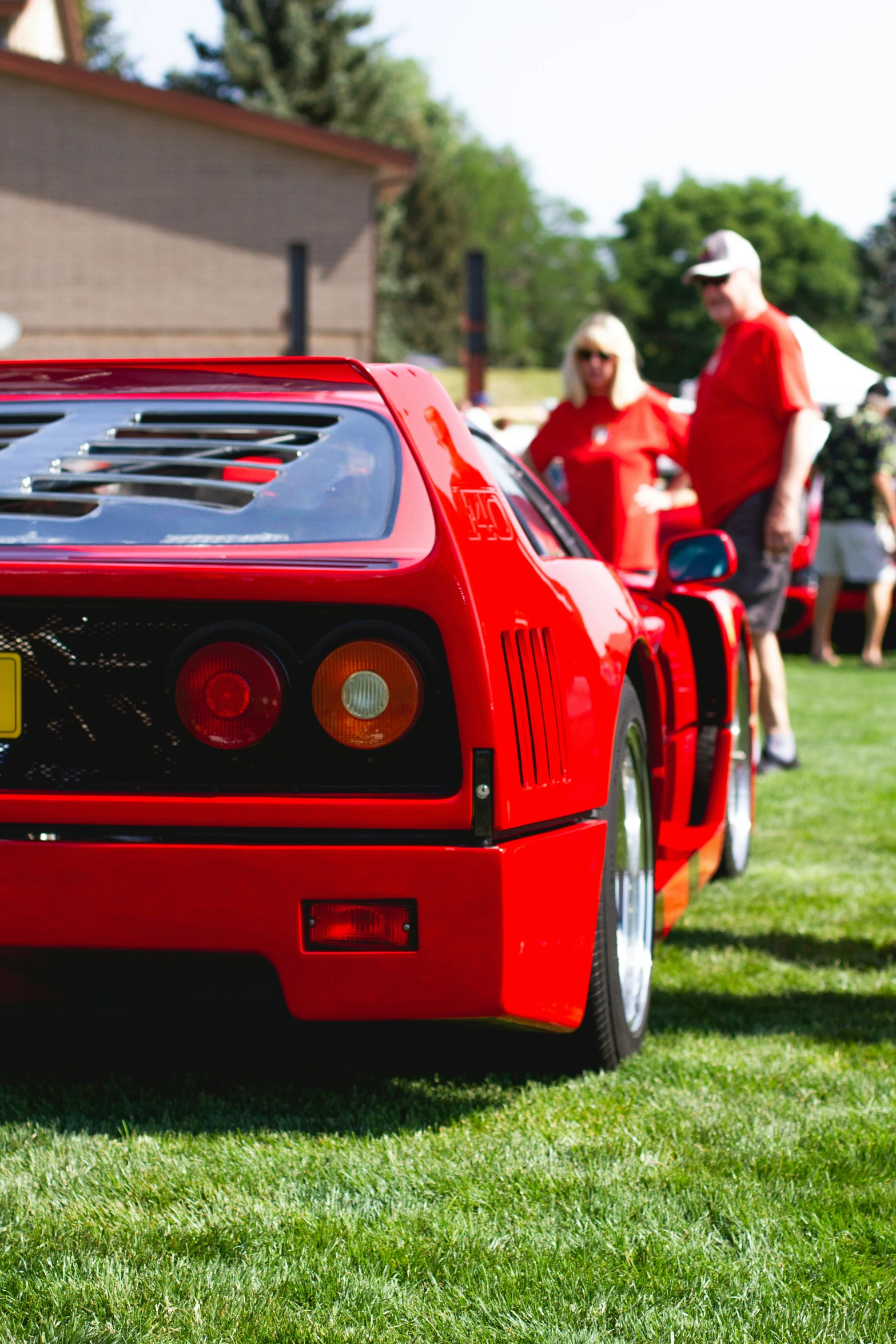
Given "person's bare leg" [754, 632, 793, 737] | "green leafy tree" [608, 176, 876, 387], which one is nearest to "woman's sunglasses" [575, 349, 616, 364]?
"person's bare leg" [754, 632, 793, 737]

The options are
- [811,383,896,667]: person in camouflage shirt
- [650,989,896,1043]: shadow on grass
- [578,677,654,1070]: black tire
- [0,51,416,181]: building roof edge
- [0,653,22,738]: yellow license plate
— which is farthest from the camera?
[0,51,416,181]: building roof edge

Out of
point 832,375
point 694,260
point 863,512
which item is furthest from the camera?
point 694,260

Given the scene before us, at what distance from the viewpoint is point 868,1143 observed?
2.83 m

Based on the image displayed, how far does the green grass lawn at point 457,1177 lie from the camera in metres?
2.16

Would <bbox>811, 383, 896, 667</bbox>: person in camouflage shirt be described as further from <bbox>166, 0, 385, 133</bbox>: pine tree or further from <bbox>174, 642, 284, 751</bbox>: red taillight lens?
<bbox>166, 0, 385, 133</bbox>: pine tree

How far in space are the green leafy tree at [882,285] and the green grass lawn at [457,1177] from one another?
93.2m

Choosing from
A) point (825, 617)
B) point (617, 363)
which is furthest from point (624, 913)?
point (825, 617)

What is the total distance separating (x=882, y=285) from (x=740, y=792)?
95688 mm

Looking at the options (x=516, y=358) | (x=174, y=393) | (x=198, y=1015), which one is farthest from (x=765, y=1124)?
(x=516, y=358)

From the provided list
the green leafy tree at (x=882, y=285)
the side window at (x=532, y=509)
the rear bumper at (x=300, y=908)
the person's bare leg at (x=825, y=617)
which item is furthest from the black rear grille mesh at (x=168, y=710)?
the green leafy tree at (x=882, y=285)

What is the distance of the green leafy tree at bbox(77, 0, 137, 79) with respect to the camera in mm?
62750

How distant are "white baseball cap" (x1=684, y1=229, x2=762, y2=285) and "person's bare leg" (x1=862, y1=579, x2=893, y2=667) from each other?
6367 millimetres

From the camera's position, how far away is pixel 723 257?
21.4 feet

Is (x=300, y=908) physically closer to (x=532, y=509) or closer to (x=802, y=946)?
(x=532, y=509)
